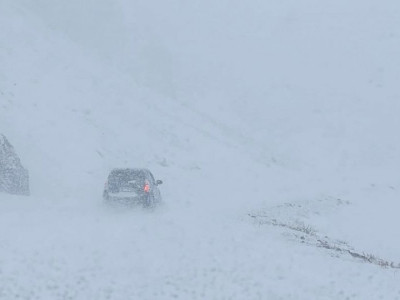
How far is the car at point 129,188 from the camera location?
19391 millimetres

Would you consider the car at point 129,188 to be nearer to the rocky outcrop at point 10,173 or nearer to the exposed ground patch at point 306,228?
the rocky outcrop at point 10,173

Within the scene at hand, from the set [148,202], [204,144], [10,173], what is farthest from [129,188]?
[204,144]

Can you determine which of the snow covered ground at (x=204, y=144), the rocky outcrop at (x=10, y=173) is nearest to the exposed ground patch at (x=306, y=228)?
the snow covered ground at (x=204, y=144)

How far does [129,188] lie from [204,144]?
19.5 metres

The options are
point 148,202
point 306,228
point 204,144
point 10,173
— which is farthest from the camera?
point 204,144

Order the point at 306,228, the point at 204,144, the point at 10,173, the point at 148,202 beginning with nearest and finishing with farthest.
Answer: the point at 148,202
the point at 10,173
the point at 306,228
the point at 204,144

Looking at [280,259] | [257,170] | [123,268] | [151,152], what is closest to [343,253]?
[280,259]

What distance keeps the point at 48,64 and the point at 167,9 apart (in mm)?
30647

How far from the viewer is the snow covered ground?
1209cm

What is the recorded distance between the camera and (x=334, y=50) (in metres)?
62.2

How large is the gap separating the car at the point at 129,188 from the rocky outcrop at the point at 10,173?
12.1ft

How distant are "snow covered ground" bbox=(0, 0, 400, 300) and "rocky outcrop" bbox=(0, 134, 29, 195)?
1033 millimetres

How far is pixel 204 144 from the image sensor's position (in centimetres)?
3878

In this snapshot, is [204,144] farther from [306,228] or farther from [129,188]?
[129,188]
